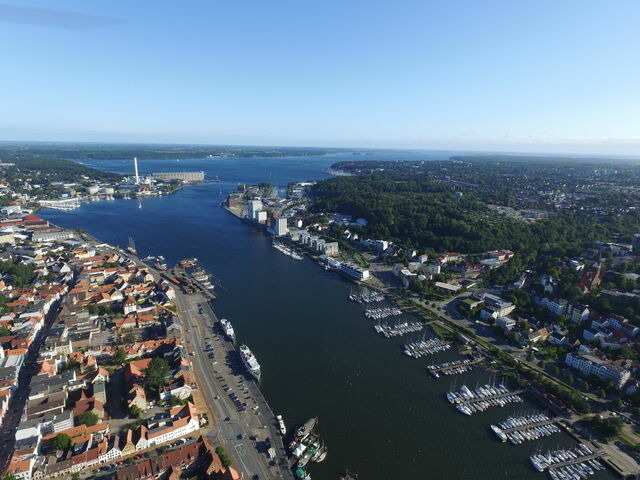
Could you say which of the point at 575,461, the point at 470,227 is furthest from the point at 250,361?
the point at 470,227

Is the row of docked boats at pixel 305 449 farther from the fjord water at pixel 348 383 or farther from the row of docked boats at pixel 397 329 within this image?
the row of docked boats at pixel 397 329

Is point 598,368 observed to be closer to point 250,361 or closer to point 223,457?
point 250,361

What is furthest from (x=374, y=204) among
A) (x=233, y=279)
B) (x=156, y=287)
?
(x=156, y=287)

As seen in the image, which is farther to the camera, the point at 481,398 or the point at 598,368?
the point at 598,368

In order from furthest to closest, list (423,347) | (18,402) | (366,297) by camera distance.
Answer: (366,297), (423,347), (18,402)

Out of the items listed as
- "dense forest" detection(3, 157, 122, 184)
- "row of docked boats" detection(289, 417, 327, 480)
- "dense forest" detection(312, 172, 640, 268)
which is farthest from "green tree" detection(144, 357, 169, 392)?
"dense forest" detection(3, 157, 122, 184)

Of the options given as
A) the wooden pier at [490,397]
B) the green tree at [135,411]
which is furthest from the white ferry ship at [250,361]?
the wooden pier at [490,397]

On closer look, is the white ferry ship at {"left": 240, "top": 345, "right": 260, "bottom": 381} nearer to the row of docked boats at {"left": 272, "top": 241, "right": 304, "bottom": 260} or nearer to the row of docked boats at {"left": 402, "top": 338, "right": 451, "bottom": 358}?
the row of docked boats at {"left": 402, "top": 338, "right": 451, "bottom": 358}
